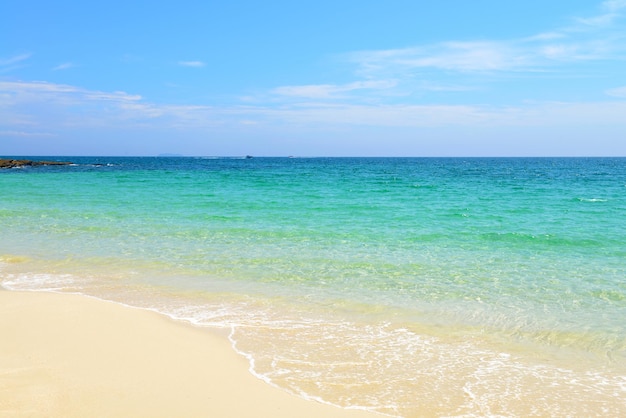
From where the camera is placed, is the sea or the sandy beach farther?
the sea

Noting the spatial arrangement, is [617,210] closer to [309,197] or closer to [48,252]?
[309,197]

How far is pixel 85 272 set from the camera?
10.6m

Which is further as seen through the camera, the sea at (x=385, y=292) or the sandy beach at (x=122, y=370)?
the sea at (x=385, y=292)

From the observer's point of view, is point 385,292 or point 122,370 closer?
point 122,370

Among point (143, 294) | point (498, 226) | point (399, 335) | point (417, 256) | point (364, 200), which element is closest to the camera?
point (399, 335)

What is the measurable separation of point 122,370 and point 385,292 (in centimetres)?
494

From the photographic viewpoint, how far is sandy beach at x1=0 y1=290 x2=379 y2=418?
4691mm

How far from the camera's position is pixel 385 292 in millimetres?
9141

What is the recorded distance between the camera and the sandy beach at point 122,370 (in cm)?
469

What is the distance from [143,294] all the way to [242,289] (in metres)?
1.73

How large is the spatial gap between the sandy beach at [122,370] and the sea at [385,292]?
12.6 inches

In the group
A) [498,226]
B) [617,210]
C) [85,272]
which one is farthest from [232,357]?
[617,210]

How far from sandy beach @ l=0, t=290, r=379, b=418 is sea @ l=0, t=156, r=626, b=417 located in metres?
0.32

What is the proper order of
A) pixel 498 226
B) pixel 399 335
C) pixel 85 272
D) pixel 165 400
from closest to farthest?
pixel 165 400 < pixel 399 335 < pixel 85 272 < pixel 498 226
